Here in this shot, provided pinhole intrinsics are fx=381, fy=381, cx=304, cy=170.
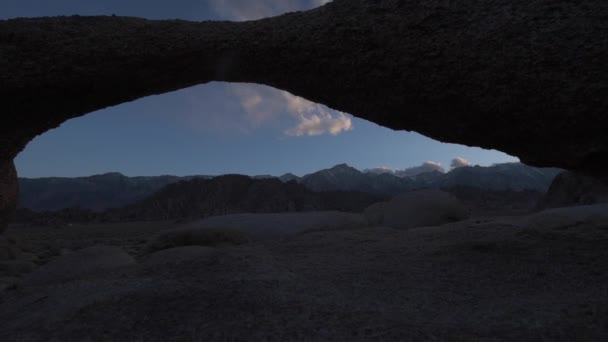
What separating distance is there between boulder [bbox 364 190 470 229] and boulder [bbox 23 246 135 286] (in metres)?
4.25

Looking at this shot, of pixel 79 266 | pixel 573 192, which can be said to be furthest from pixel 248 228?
pixel 573 192

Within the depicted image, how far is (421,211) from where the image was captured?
20.6 feet

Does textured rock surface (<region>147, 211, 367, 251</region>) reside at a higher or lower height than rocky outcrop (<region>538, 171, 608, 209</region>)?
lower

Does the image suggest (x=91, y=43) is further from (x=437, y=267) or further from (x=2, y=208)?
(x=437, y=267)

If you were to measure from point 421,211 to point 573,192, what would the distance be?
6.30 metres

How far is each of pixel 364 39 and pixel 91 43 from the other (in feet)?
6.91

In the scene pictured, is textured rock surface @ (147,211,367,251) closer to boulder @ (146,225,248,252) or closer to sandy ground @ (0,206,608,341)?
boulder @ (146,225,248,252)

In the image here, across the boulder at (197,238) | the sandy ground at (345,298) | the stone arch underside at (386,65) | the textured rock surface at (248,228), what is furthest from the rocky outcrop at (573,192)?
the boulder at (197,238)

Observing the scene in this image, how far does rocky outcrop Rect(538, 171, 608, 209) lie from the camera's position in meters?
9.03

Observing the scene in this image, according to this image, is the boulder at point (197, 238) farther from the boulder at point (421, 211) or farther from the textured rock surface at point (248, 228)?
the boulder at point (421, 211)

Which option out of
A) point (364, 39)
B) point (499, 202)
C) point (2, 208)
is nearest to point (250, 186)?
point (499, 202)

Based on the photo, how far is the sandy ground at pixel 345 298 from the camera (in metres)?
1.51

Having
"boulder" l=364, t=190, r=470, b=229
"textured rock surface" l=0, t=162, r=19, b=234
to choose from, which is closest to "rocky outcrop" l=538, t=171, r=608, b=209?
"boulder" l=364, t=190, r=470, b=229

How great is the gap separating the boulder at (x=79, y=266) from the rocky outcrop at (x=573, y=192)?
385 inches
